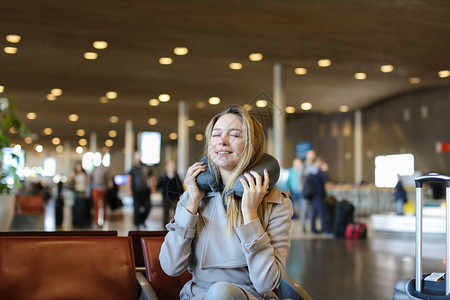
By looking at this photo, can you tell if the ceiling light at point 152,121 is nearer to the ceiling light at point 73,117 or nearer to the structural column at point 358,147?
the ceiling light at point 73,117

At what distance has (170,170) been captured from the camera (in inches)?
440

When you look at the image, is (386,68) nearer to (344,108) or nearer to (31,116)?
(344,108)

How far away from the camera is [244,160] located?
230 centimetres

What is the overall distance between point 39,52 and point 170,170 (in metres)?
4.04

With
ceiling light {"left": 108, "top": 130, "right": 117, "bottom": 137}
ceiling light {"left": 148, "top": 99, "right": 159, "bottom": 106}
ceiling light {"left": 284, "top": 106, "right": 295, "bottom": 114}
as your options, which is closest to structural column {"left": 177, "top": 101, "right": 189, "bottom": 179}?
ceiling light {"left": 148, "top": 99, "right": 159, "bottom": 106}

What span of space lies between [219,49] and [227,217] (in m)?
9.65

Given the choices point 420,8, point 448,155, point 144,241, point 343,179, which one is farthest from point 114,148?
point 144,241

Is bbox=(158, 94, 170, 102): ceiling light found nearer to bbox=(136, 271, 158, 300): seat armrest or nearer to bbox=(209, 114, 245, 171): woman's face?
bbox=(136, 271, 158, 300): seat armrest

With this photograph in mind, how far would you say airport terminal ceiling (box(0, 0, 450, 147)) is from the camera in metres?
8.74

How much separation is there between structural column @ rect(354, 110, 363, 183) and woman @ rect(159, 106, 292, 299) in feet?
65.7

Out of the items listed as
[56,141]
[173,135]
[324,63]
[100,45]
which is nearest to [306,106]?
[324,63]

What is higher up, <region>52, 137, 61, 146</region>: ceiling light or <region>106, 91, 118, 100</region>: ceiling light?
<region>52, 137, 61, 146</region>: ceiling light

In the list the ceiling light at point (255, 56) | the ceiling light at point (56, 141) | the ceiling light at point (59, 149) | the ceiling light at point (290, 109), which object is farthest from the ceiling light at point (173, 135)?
the ceiling light at point (255, 56)

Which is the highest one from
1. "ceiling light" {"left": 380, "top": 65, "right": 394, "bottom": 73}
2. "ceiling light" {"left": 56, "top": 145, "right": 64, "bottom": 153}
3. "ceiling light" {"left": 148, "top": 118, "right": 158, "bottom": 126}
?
"ceiling light" {"left": 148, "top": 118, "right": 158, "bottom": 126}
